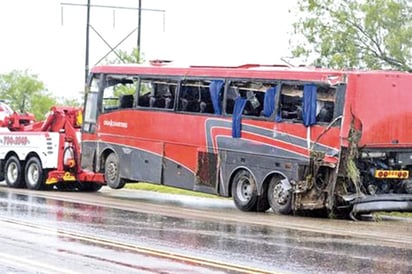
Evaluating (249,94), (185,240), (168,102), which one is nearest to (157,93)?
(168,102)

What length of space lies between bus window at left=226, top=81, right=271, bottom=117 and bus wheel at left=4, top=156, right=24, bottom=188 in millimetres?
7931

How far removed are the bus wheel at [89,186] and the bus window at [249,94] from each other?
265 inches

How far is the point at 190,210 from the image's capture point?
2186 centimetres

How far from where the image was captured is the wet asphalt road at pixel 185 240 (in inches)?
486

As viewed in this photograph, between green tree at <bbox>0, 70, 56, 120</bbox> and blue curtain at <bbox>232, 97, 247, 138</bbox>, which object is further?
green tree at <bbox>0, 70, 56, 120</bbox>

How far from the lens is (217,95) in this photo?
23.2m

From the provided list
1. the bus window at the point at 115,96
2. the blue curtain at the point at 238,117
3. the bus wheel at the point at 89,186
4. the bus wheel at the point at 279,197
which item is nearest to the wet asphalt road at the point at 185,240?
the bus wheel at the point at 279,197

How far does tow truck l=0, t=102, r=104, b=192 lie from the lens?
27.6m

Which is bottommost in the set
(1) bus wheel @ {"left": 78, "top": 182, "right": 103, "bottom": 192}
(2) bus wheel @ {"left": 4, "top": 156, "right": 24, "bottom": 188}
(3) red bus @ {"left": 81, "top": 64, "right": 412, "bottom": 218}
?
(1) bus wheel @ {"left": 78, "top": 182, "right": 103, "bottom": 192}

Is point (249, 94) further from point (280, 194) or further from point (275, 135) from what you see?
point (280, 194)

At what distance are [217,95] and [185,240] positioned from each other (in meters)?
8.47

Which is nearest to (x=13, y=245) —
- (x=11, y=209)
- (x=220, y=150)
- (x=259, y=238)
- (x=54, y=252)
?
(x=54, y=252)

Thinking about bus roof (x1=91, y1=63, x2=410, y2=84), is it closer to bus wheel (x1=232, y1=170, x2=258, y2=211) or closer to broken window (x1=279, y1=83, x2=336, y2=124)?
broken window (x1=279, y1=83, x2=336, y2=124)

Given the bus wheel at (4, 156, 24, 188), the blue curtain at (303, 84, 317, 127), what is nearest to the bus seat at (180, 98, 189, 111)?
the blue curtain at (303, 84, 317, 127)
